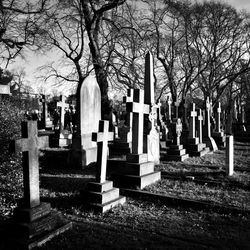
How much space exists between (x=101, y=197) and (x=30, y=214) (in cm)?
169

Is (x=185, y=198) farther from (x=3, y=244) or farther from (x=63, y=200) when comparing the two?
(x=3, y=244)

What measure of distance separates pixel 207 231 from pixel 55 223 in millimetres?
2353

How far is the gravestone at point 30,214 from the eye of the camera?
13.2 ft

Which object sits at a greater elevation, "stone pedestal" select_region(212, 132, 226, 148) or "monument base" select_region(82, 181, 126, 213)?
"stone pedestal" select_region(212, 132, 226, 148)

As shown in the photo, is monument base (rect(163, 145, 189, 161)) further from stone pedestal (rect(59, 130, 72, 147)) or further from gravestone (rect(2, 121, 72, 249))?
gravestone (rect(2, 121, 72, 249))

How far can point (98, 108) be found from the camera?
11.0 m

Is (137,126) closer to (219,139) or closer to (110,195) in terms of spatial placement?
(110,195)

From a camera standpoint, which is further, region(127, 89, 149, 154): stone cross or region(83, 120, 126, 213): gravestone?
region(127, 89, 149, 154): stone cross

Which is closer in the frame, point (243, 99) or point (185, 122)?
point (185, 122)

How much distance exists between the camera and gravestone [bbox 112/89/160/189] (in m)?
6.93

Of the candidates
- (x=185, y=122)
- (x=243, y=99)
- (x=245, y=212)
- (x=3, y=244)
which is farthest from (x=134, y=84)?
(x=243, y=99)

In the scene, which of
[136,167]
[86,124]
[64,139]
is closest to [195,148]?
[86,124]

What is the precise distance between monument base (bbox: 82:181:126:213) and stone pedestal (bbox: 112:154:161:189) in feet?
3.43

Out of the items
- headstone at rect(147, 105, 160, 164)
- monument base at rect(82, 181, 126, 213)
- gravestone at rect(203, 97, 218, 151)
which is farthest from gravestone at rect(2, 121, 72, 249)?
gravestone at rect(203, 97, 218, 151)
